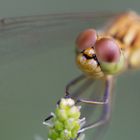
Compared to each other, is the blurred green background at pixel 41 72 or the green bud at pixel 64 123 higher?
the blurred green background at pixel 41 72

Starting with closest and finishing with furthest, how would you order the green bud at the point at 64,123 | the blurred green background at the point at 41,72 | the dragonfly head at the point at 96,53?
the green bud at the point at 64,123, the dragonfly head at the point at 96,53, the blurred green background at the point at 41,72

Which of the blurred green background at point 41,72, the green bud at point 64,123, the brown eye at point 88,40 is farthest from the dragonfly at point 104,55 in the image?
the blurred green background at point 41,72

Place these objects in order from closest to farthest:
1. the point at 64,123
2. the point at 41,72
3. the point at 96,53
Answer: the point at 64,123 → the point at 96,53 → the point at 41,72

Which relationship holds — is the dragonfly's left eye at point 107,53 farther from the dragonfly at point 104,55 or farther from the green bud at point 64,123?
the green bud at point 64,123

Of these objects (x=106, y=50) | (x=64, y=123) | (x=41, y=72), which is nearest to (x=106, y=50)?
(x=106, y=50)

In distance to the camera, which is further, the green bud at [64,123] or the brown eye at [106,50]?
the brown eye at [106,50]

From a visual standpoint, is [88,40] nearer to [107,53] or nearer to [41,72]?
[107,53]

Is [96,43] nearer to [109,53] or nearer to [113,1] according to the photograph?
[109,53]

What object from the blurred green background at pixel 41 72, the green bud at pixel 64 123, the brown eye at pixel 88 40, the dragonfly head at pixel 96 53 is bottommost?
the green bud at pixel 64 123

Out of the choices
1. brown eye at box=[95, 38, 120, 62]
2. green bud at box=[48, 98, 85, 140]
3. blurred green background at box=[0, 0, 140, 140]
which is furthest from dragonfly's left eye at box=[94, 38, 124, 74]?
green bud at box=[48, 98, 85, 140]

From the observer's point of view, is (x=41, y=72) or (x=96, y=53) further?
(x=41, y=72)
